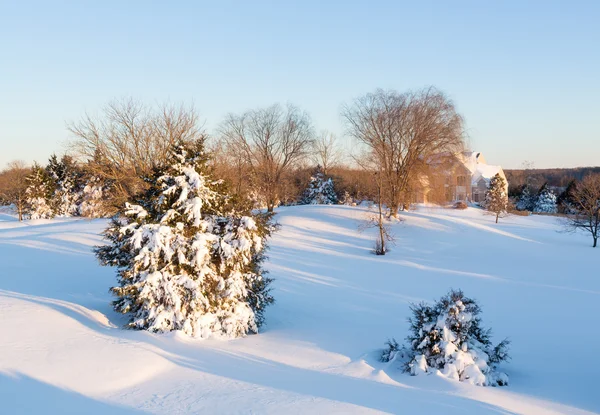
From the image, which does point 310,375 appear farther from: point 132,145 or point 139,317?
point 132,145

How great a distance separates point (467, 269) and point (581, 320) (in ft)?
26.0

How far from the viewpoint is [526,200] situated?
59.0 metres

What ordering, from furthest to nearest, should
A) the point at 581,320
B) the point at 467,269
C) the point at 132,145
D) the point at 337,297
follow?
the point at 132,145 < the point at 467,269 < the point at 337,297 < the point at 581,320

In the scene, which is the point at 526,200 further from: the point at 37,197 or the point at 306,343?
the point at 37,197

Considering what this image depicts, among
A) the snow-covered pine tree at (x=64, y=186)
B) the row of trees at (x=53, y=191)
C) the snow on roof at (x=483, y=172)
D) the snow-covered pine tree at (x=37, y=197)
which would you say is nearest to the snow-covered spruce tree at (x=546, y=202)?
the snow on roof at (x=483, y=172)

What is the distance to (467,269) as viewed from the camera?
20.6m

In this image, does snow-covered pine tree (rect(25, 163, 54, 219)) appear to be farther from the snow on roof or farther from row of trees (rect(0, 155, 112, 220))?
the snow on roof

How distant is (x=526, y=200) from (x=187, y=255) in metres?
59.5

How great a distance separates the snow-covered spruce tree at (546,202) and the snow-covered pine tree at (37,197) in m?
58.5

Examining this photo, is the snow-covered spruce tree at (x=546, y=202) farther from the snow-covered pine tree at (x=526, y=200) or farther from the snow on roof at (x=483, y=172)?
the snow on roof at (x=483, y=172)

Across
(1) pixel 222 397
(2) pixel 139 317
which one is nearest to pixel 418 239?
(2) pixel 139 317

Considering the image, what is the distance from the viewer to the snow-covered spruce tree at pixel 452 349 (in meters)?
7.89

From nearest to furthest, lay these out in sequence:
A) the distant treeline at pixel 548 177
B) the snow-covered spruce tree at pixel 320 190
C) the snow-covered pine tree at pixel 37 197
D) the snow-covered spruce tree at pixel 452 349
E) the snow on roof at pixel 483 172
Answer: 1. the snow-covered spruce tree at pixel 452 349
2. the snow-covered pine tree at pixel 37 197
3. the snow-covered spruce tree at pixel 320 190
4. the snow on roof at pixel 483 172
5. the distant treeline at pixel 548 177

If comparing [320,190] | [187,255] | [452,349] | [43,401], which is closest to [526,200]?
[320,190]
